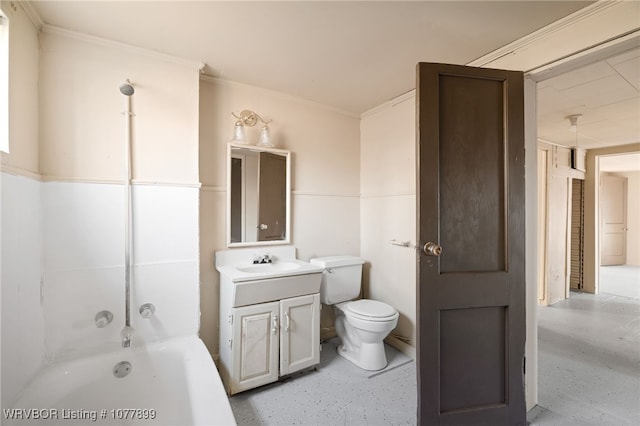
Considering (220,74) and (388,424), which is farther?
(220,74)

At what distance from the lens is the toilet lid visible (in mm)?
2129

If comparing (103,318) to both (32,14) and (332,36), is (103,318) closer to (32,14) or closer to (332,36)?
(32,14)

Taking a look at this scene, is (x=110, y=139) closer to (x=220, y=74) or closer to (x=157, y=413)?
(x=220, y=74)

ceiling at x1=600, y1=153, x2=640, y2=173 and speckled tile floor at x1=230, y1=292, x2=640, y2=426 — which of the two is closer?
speckled tile floor at x1=230, y1=292, x2=640, y2=426

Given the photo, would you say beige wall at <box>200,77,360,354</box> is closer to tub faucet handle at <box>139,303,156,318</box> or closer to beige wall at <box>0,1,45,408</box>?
tub faucet handle at <box>139,303,156,318</box>

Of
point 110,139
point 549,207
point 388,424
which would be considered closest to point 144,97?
point 110,139

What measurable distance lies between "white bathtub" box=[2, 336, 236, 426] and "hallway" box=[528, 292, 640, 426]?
1.91 metres

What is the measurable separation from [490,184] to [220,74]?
198 centimetres

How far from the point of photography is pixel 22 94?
4.50 ft

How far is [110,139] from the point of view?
1.70m

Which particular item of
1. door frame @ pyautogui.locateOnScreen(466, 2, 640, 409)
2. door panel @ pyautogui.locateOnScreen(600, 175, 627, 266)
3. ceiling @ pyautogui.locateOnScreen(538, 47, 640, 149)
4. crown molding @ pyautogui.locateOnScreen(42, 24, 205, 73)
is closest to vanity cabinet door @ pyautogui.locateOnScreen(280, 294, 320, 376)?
door frame @ pyautogui.locateOnScreen(466, 2, 640, 409)

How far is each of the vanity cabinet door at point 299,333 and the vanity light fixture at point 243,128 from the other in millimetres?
1267

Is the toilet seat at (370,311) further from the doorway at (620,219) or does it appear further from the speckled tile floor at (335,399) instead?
the doorway at (620,219)

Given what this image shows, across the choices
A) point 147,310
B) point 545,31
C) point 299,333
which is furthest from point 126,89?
point 545,31
